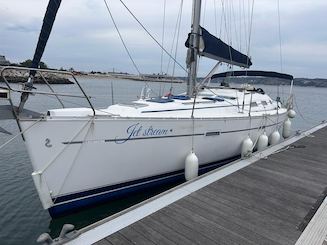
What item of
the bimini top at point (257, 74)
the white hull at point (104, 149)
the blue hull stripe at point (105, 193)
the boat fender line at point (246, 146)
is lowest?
the blue hull stripe at point (105, 193)

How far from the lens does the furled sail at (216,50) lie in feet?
26.2

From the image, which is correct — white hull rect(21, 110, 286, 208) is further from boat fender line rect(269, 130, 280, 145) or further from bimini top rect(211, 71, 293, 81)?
bimini top rect(211, 71, 293, 81)

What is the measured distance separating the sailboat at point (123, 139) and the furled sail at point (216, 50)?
29mm

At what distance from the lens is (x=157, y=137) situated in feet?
18.7

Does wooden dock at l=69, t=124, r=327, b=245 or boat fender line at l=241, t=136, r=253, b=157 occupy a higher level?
boat fender line at l=241, t=136, r=253, b=157

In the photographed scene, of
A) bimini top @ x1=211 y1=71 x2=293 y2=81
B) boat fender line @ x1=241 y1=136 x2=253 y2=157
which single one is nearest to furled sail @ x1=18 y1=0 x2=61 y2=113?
boat fender line @ x1=241 y1=136 x2=253 y2=157

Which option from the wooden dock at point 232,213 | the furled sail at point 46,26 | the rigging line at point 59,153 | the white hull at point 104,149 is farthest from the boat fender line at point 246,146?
the furled sail at point 46,26

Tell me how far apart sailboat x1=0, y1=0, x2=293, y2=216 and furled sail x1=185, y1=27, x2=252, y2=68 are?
0.09ft

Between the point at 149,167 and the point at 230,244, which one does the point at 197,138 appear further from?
the point at 230,244

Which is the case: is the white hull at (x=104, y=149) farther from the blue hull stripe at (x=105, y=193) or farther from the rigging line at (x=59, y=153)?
the blue hull stripe at (x=105, y=193)

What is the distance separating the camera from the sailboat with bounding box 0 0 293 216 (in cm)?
447

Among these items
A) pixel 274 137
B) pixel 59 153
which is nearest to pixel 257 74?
pixel 274 137

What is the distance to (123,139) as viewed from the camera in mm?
5215

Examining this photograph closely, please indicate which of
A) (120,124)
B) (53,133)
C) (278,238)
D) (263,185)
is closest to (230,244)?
(278,238)
